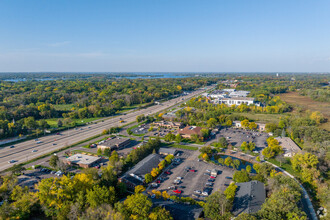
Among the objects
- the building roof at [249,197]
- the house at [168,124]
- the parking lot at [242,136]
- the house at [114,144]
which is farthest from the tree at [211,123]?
the building roof at [249,197]

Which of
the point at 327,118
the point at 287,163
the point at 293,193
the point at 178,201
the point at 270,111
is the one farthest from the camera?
the point at 270,111

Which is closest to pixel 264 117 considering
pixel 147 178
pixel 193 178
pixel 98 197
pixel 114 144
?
pixel 193 178

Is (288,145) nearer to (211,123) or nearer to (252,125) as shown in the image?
(252,125)

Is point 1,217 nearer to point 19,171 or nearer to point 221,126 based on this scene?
point 19,171

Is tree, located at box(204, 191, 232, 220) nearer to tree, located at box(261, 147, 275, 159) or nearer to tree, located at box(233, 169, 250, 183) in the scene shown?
tree, located at box(233, 169, 250, 183)

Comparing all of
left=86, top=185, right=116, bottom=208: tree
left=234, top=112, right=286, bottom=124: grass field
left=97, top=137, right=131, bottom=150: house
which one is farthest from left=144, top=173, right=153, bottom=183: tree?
left=234, top=112, right=286, bottom=124: grass field

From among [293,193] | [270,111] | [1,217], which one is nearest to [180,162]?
[293,193]
